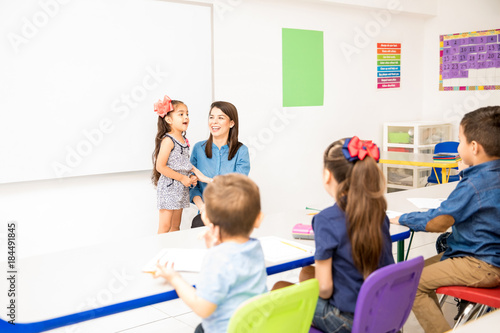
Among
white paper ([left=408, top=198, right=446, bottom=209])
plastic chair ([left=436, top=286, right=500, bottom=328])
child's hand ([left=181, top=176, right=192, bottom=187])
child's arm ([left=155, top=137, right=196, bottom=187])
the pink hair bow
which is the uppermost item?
the pink hair bow

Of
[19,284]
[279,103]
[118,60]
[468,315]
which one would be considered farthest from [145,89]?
[468,315]

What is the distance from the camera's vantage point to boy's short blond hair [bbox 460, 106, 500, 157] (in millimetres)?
2338

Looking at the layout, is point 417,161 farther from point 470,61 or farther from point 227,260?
point 227,260

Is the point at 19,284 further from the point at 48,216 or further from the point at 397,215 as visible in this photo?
the point at 48,216

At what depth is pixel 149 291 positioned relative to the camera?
65.9 inches

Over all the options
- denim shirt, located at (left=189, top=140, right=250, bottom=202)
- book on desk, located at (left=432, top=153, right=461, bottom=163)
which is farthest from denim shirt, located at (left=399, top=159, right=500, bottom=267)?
book on desk, located at (left=432, top=153, right=461, bottom=163)

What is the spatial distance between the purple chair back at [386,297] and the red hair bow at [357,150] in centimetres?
37

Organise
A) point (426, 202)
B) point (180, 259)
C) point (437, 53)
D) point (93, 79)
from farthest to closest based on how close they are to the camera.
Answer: point (437, 53) < point (93, 79) < point (426, 202) < point (180, 259)

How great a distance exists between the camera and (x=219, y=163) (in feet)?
12.2

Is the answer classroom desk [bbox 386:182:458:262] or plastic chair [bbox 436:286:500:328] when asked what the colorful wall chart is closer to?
classroom desk [bbox 386:182:458:262]

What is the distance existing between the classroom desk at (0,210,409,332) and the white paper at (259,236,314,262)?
0.12ft

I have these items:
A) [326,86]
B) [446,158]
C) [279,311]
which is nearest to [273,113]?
[326,86]

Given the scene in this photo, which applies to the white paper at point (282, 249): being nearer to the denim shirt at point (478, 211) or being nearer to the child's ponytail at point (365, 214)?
the child's ponytail at point (365, 214)

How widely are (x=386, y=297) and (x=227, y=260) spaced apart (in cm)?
57
